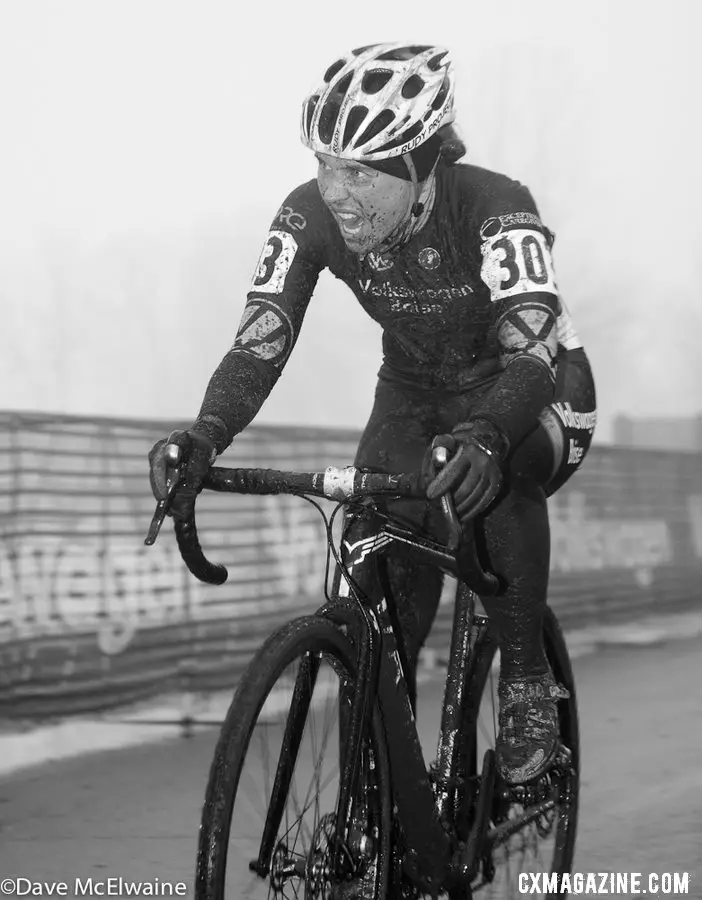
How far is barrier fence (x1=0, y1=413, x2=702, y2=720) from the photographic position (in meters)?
8.16

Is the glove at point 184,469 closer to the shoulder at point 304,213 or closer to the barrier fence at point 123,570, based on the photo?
the shoulder at point 304,213

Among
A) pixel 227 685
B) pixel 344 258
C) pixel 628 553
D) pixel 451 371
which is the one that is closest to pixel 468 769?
pixel 451 371

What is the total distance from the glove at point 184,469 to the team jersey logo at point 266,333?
23.5 inches

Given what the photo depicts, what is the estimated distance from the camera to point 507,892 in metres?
4.52

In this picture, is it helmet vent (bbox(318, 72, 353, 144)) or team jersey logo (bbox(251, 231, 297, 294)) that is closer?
helmet vent (bbox(318, 72, 353, 144))

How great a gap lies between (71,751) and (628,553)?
7.85m

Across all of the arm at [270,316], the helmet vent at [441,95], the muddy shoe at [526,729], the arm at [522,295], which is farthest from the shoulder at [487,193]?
the muddy shoe at [526,729]

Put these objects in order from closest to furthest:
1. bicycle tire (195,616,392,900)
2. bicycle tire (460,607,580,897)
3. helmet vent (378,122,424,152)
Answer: bicycle tire (195,616,392,900) < helmet vent (378,122,424,152) < bicycle tire (460,607,580,897)

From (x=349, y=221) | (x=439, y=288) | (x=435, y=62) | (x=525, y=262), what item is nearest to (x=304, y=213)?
(x=349, y=221)

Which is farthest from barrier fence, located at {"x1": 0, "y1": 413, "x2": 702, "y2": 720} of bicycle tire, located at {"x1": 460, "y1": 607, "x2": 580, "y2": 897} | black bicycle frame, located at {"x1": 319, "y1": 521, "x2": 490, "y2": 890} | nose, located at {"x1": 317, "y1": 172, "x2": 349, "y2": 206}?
nose, located at {"x1": 317, "y1": 172, "x2": 349, "y2": 206}

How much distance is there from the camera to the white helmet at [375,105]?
151 inches

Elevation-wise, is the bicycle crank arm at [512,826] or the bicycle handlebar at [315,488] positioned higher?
the bicycle handlebar at [315,488]

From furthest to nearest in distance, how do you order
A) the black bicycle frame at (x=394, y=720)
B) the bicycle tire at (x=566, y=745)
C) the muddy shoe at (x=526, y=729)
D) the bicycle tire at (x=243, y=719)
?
1. the bicycle tire at (x=566, y=745)
2. the muddy shoe at (x=526, y=729)
3. the black bicycle frame at (x=394, y=720)
4. the bicycle tire at (x=243, y=719)

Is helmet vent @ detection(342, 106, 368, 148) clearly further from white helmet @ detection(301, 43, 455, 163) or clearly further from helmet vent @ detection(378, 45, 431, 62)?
helmet vent @ detection(378, 45, 431, 62)
